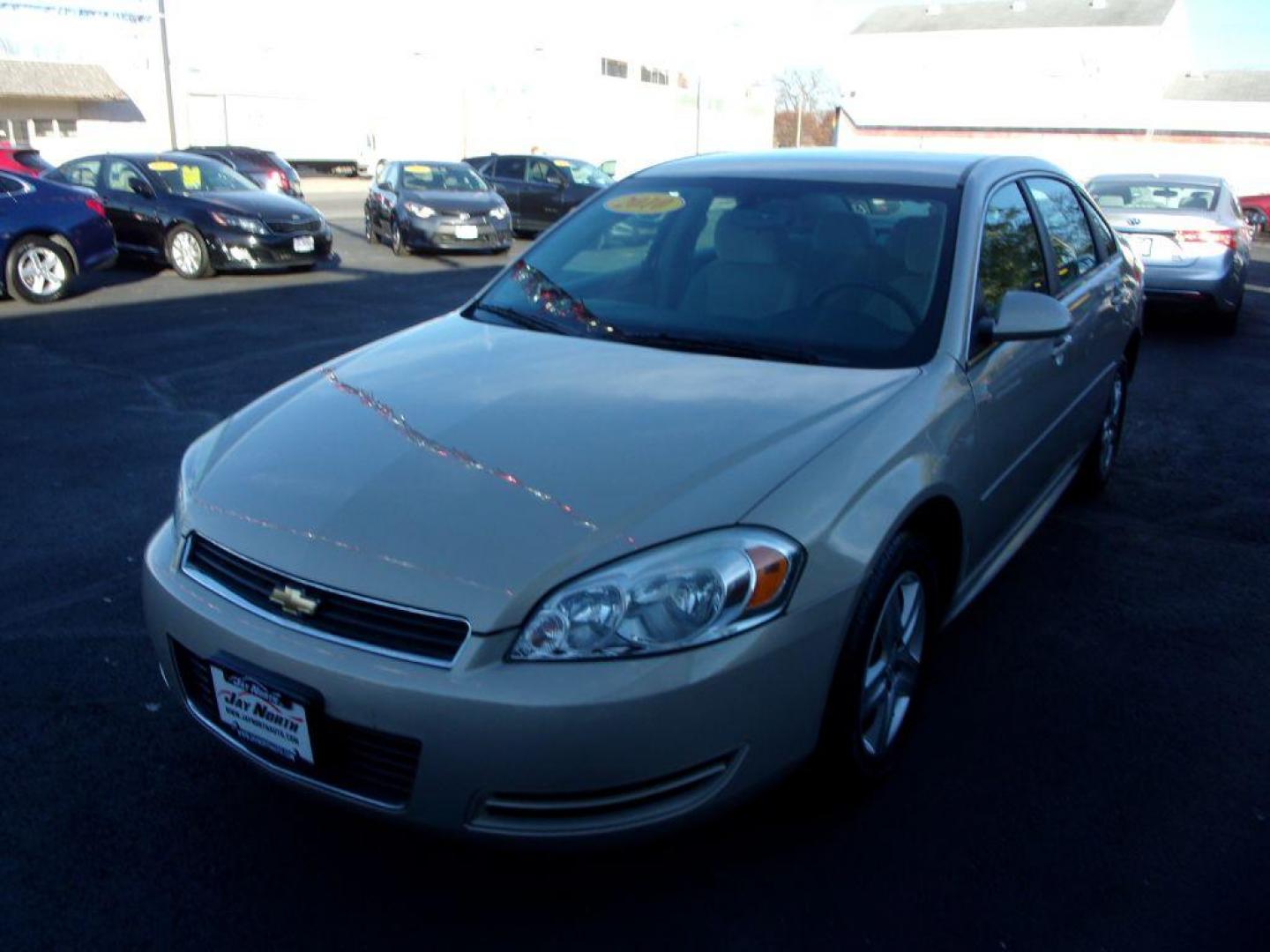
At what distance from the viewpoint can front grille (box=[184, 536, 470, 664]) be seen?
2234 mm

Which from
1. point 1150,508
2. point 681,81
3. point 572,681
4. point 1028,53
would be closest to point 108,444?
point 572,681

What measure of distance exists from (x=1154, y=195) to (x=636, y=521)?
1047cm

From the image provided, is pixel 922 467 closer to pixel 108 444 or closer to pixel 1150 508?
pixel 1150 508

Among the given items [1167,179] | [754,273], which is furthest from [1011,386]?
[1167,179]

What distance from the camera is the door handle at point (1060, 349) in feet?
12.9

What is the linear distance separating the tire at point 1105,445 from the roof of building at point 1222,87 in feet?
178

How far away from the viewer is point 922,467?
9.33 ft

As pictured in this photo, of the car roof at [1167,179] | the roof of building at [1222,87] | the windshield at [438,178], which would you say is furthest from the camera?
the roof of building at [1222,87]

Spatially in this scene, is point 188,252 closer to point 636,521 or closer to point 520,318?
point 520,318

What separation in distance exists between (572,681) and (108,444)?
4.82 meters

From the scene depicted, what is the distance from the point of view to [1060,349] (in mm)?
3998

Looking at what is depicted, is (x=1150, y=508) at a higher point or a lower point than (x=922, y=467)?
lower

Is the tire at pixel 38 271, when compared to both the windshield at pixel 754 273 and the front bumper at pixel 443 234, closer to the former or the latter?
the front bumper at pixel 443 234

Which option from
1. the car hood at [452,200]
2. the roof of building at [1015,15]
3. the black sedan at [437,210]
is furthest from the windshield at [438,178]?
the roof of building at [1015,15]
